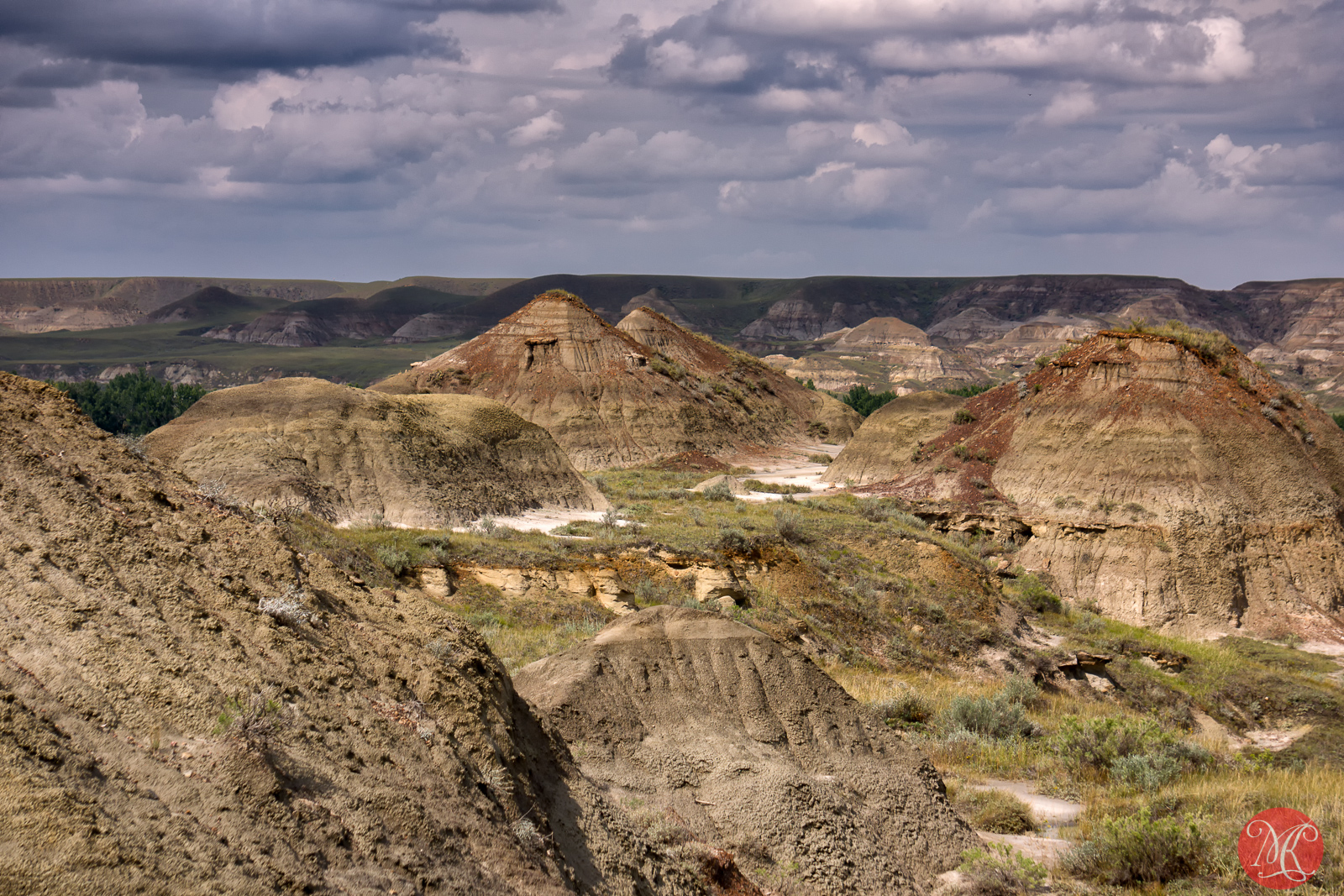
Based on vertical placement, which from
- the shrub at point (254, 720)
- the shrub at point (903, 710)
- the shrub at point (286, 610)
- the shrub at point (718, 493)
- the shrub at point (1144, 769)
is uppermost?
the shrub at point (286, 610)

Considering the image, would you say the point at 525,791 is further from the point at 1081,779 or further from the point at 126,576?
the point at 1081,779

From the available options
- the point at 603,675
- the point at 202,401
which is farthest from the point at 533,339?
the point at 603,675

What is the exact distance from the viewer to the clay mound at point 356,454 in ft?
76.9

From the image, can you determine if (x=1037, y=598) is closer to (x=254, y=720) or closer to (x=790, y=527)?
(x=790, y=527)

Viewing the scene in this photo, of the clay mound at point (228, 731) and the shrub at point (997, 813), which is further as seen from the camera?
the shrub at point (997, 813)

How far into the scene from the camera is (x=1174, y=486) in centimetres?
2973

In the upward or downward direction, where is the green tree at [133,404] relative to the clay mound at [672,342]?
downward

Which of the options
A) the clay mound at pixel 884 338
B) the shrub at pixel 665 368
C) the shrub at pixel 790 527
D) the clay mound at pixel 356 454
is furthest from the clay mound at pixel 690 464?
the clay mound at pixel 884 338

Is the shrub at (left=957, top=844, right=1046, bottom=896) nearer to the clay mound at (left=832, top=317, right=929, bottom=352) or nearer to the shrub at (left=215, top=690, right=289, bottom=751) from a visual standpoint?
the shrub at (left=215, top=690, right=289, bottom=751)

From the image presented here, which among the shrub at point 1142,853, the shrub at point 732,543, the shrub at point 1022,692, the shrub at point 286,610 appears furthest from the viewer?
the shrub at point 732,543

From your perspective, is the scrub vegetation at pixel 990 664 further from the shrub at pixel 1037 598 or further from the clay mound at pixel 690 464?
the clay mound at pixel 690 464

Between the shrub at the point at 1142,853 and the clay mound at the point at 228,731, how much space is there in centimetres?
400

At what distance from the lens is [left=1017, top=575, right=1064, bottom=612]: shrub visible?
86.8 ft

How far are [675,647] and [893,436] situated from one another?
113 ft
